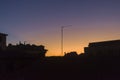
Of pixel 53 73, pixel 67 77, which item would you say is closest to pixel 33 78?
pixel 53 73

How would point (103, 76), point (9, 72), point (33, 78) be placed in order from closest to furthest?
point (103, 76)
point (33, 78)
point (9, 72)

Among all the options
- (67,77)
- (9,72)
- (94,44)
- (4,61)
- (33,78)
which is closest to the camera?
(67,77)

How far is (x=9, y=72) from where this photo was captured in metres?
33.3

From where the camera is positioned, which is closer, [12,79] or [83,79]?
[83,79]

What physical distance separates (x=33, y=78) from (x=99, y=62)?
7037mm

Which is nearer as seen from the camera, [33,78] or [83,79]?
[83,79]

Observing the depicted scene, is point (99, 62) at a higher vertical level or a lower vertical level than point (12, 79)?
higher

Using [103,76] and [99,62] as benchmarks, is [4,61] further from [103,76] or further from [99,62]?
[103,76]

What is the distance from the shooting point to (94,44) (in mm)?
58625

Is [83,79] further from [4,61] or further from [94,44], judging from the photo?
[94,44]

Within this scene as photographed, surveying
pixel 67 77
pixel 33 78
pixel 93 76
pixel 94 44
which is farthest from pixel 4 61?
pixel 94 44

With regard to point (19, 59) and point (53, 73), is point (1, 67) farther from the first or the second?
point (53, 73)

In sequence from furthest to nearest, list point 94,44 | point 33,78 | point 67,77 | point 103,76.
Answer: point 94,44 < point 33,78 < point 67,77 < point 103,76

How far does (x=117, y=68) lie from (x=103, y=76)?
6.05 feet
